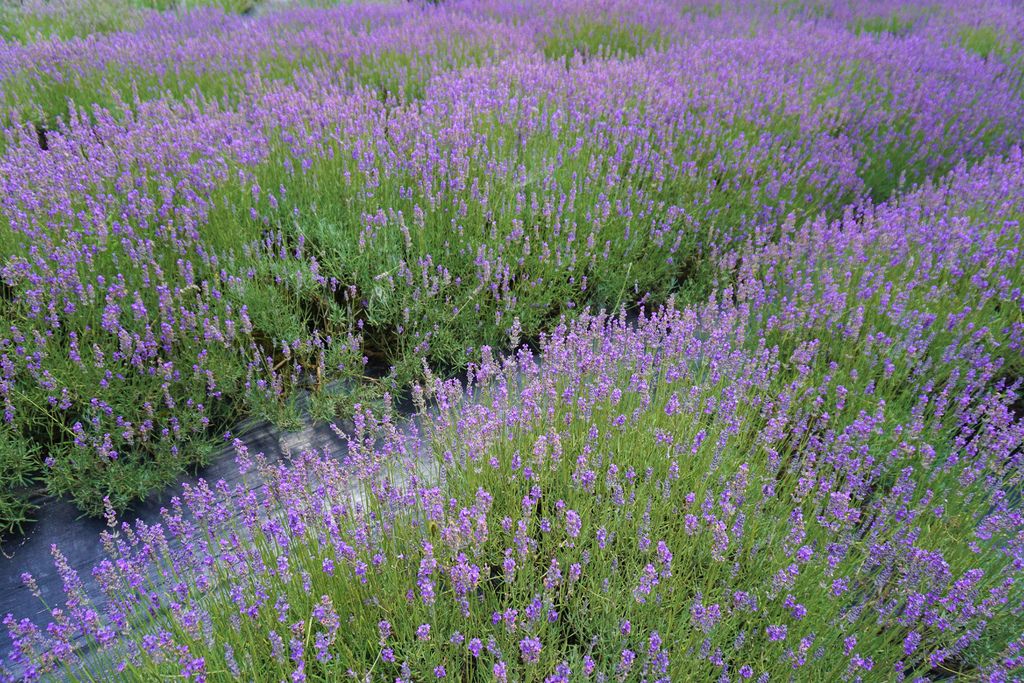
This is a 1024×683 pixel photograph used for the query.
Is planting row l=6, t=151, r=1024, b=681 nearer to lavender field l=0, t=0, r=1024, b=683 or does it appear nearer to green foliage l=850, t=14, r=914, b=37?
lavender field l=0, t=0, r=1024, b=683

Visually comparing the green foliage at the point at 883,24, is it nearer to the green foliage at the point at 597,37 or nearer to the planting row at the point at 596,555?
the green foliage at the point at 597,37

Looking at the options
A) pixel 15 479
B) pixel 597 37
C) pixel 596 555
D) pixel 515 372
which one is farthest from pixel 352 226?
pixel 597 37

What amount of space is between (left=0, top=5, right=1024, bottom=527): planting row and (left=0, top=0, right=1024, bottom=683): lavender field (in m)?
0.03

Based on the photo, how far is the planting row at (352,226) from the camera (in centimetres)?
246

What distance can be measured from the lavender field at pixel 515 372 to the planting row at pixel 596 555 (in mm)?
17

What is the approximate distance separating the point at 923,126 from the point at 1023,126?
3.57 feet

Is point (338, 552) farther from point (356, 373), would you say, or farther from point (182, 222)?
point (182, 222)

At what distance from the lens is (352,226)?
128 inches

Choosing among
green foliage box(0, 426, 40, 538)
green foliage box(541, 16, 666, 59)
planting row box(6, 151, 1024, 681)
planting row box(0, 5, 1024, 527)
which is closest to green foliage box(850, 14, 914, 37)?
green foliage box(541, 16, 666, 59)

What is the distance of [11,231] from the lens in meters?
2.71

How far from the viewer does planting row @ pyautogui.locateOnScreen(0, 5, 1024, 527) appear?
96.7 inches

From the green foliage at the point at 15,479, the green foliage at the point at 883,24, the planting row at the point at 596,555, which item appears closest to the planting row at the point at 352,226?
the green foliage at the point at 15,479

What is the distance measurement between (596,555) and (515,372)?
3.01 feet

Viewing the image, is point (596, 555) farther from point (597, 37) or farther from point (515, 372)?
point (597, 37)
